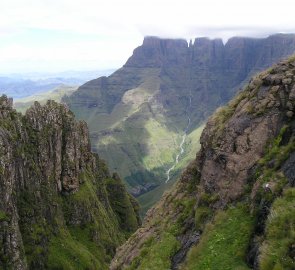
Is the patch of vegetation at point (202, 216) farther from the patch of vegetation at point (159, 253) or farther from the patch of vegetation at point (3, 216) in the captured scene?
the patch of vegetation at point (3, 216)

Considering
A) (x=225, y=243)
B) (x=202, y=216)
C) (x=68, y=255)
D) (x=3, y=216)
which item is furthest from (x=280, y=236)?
(x=68, y=255)

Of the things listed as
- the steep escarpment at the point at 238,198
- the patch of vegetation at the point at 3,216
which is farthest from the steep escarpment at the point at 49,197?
the steep escarpment at the point at 238,198

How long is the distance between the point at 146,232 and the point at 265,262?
26521 millimetres

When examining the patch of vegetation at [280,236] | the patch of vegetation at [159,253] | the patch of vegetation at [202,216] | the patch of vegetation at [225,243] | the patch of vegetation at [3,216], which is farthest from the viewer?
the patch of vegetation at [3,216]

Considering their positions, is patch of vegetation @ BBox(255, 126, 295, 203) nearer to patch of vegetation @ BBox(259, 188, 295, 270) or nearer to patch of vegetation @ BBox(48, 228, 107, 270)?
patch of vegetation @ BBox(259, 188, 295, 270)

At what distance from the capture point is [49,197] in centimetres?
14475

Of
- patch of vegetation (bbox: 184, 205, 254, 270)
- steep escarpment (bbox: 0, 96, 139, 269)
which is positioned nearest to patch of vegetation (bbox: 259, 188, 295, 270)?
patch of vegetation (bbox: 184, 205, 254, 270)

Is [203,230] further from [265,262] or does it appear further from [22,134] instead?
[22,134]

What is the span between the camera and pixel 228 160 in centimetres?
3806

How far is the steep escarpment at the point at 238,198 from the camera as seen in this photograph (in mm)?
26047

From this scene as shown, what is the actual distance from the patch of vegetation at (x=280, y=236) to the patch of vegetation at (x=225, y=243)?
305cm

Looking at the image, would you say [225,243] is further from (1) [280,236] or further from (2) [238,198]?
(1) [280,236]

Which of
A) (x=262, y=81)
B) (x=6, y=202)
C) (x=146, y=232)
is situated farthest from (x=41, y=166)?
(x=262, y=81)

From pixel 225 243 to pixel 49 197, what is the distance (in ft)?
401
